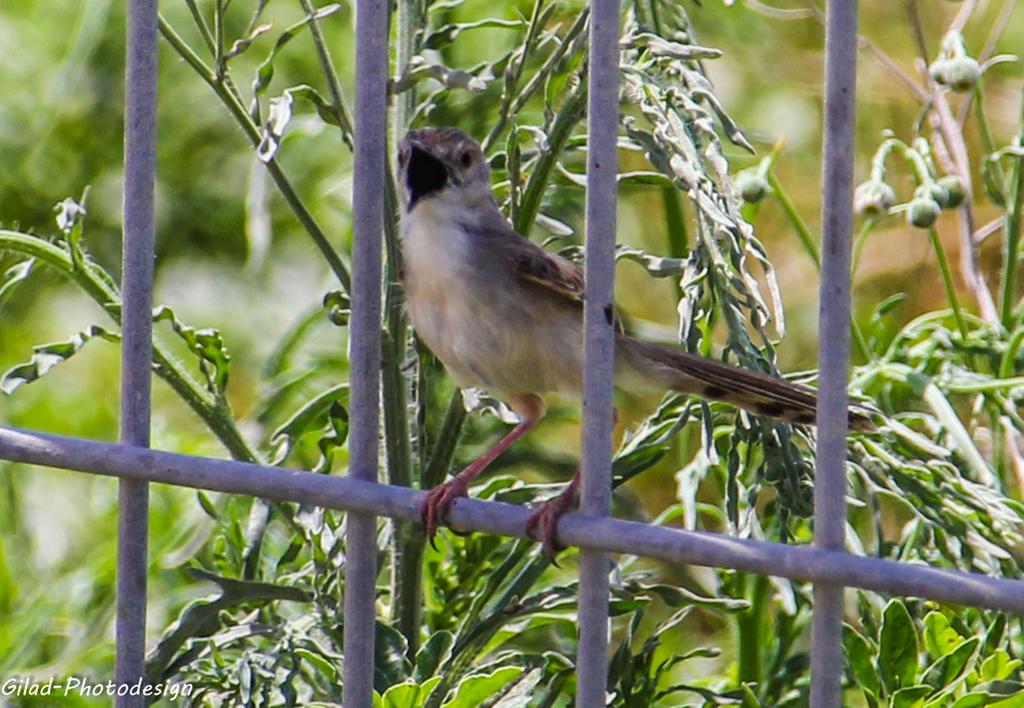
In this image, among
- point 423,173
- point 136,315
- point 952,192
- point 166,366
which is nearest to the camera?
point 136,315

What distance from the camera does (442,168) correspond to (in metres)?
2.57

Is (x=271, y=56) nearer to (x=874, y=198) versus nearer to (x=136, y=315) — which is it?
(x=136, y=315)

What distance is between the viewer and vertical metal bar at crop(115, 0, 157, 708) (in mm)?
2100

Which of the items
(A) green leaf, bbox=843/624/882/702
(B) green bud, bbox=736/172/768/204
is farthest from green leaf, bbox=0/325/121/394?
(A) green leaf, bbox=843/624/882/702

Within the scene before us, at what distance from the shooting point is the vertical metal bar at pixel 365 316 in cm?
201

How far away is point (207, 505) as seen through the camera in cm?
270

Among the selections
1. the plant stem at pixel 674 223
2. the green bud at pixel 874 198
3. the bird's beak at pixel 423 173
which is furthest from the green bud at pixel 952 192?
the bird's beak at pixel 423 173

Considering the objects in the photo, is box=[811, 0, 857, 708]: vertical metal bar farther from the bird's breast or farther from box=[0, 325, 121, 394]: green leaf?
box=[0, 325, 121, 394]: green leaf

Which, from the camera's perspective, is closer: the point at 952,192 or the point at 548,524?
the point at 548,524

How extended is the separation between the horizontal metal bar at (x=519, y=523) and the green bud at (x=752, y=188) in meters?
0.97

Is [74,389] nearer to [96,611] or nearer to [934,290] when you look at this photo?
[96,611]

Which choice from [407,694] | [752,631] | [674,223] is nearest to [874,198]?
[674,223]

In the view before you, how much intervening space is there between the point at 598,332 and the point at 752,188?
0.96 metres

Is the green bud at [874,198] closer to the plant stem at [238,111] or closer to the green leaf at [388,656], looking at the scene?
the plant stem at [238,111]
